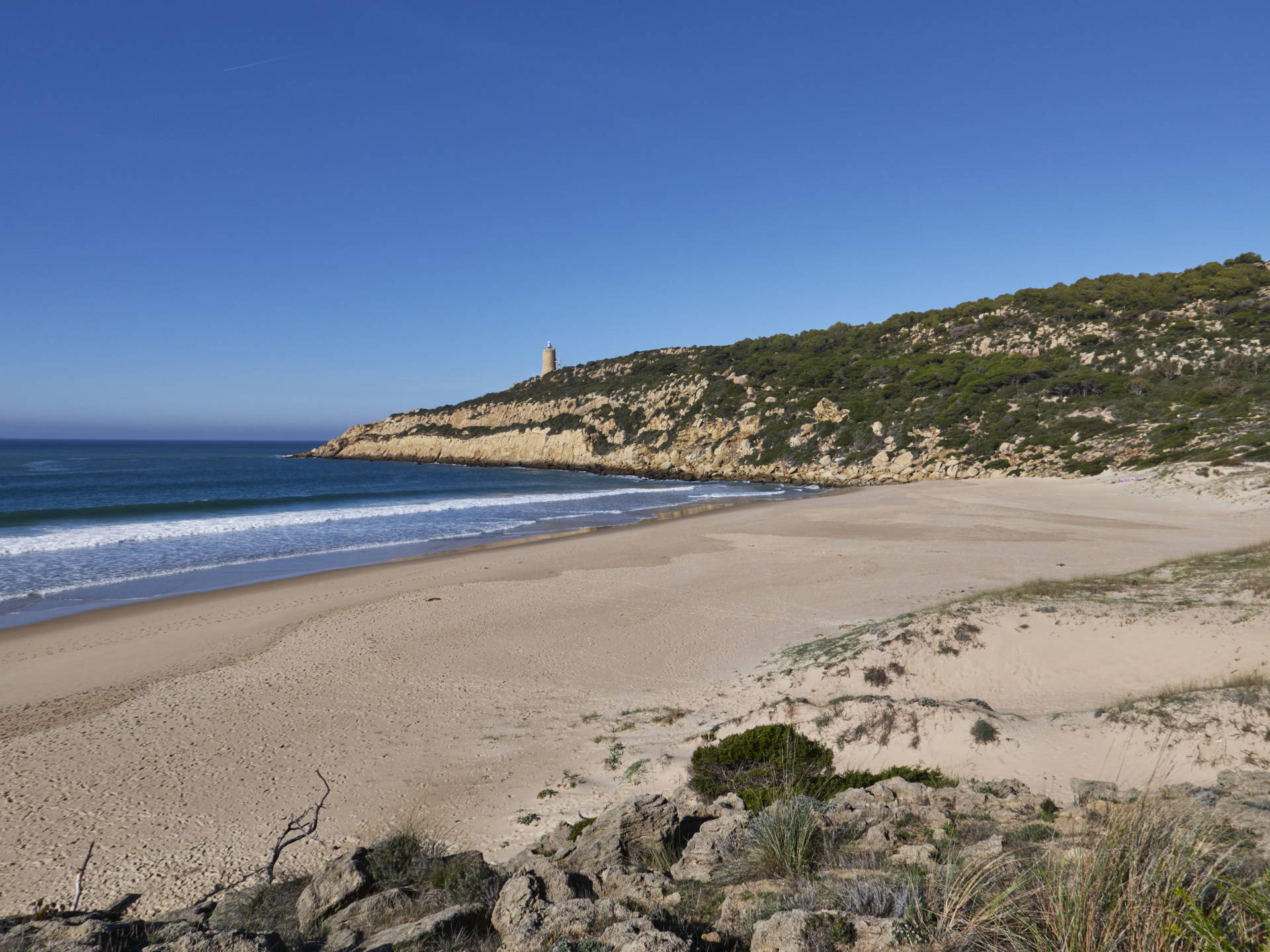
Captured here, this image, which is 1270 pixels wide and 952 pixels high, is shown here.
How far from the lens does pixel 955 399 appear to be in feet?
160

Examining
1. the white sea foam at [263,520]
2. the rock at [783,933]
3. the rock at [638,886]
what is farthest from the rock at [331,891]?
the white sea foam at [263,520]

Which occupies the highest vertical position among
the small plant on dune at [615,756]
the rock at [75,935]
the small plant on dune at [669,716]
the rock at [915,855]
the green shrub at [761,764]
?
the rock at [915,855]

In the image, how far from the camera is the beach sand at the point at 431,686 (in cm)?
594

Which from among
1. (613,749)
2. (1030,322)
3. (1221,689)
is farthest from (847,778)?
(1030,322)

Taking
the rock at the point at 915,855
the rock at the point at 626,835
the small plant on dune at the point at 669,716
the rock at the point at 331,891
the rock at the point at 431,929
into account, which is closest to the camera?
the rock at the point at 431,929

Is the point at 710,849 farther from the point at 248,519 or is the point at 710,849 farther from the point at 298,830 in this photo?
the point at 248,519

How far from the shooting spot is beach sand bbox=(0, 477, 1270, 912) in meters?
5.94

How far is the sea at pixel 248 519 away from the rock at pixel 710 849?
15.7 m

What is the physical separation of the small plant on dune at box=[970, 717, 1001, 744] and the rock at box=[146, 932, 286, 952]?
5938mm

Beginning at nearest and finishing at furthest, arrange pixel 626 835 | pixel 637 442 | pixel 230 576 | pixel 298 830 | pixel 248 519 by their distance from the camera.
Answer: pixel 626 835 < pixel 298 830 < pixel 230 576 < pixel 248 519 < pixel 637 442

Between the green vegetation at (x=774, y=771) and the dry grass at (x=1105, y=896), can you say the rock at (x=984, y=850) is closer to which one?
the dry grass at (x=1105, y=896)

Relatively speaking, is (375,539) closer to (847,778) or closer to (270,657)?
(270,657)

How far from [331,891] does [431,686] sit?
5.12m

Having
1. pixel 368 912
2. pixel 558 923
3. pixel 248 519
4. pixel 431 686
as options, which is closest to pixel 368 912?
pixel 368 912
